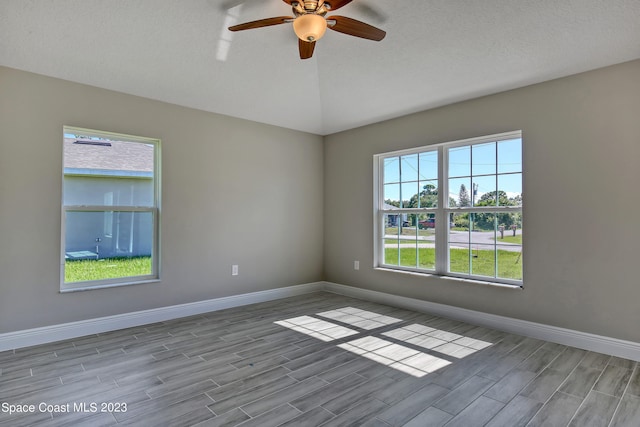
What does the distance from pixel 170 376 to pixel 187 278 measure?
1.68 meters

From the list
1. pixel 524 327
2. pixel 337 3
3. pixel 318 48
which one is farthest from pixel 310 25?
pixel 524 327

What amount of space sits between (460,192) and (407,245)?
96 centimetres

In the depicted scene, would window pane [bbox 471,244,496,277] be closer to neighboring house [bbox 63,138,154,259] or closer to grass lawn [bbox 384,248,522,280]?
grass lawn [bbox 384,248,522,280]

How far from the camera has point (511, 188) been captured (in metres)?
3.65

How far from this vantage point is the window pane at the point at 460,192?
4.02 metres

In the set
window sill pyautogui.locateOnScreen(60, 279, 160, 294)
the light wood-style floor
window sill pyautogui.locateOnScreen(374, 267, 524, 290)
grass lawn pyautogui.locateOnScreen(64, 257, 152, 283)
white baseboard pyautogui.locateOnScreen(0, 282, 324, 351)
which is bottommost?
the light wood-style floor

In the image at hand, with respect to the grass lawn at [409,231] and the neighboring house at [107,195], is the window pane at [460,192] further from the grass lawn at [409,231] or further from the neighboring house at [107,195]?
the neighboring house at [107,195]

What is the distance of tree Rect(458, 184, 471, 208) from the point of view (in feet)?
13.2

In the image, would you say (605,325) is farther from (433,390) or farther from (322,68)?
(322,68)

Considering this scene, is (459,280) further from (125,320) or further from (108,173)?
(108,173)

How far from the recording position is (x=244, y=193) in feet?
15.4

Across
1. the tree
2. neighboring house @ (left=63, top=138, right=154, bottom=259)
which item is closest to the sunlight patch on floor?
the tree

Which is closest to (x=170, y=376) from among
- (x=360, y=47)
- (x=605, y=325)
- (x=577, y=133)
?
(x=360, y=47)

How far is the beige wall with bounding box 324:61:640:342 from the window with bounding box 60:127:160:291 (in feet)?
11.0
